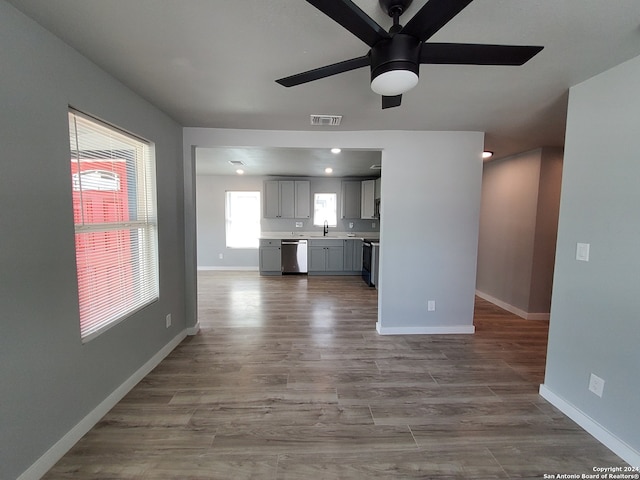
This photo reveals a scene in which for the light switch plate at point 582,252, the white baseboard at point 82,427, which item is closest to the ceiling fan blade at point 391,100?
the light switch plate at point 582,252

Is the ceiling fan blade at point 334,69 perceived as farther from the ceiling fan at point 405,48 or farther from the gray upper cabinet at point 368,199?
the gray upper cabinet at point 368,199

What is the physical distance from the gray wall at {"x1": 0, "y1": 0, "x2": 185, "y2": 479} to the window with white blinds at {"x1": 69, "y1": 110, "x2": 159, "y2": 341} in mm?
111

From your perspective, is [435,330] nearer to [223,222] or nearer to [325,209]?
[325,209]

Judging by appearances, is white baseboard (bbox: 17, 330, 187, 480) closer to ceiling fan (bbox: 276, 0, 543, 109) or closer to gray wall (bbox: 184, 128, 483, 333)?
gray wall (bbox: 184, 128, 483, 333)

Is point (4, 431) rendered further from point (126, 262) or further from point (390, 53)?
point (390, 53)

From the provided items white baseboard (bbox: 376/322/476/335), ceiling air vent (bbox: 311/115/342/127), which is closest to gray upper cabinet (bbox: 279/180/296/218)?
ceiling air vent (bbox: 311/115/342/127)

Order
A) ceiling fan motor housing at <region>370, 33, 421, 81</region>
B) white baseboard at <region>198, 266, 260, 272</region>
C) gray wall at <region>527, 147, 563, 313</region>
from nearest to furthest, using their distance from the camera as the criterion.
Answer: ceiling fan motor housing at <region>370, 33, 421, 81</region> → gray wall at <region>527, 147, 563, 313</region> → white baseboard at <region>198, 266, 260, 272</region>

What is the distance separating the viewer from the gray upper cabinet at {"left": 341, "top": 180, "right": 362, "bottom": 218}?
6152mm

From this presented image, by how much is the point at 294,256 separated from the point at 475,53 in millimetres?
5161

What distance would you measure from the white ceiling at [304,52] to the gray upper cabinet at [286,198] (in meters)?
3.63

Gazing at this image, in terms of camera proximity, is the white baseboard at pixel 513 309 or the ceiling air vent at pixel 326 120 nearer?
the ceiling air vent at pixel 326 120

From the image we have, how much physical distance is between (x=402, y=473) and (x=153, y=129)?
3071 millimetres

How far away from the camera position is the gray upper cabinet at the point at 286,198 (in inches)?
241

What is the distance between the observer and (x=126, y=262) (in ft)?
6.68
